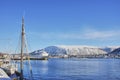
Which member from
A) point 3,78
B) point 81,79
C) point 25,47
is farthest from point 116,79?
point 3,78

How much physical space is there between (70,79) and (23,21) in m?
37.4

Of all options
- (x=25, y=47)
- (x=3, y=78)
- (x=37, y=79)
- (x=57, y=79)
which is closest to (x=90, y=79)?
(x=57, y=79)

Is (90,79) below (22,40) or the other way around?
below

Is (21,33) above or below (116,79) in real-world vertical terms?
above

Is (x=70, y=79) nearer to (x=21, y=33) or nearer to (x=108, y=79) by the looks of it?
(x=108, y=79)

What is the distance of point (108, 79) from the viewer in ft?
272

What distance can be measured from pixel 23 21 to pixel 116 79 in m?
41.1

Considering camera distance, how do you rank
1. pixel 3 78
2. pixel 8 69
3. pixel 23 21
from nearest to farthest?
pixel 3 78 < pixel 23 21 < pixel 8 69

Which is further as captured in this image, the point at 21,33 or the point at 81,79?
the point at 81,79

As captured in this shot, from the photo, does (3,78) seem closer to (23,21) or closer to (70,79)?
(23,21)

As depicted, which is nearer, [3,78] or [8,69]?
[3,78]

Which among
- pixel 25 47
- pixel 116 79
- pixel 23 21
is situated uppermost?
pixel 23 21

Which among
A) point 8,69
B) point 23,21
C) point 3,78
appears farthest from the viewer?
point 8,69

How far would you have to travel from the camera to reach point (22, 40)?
5066 cm
